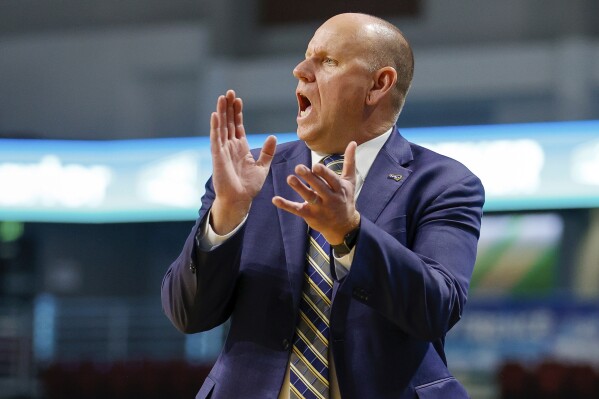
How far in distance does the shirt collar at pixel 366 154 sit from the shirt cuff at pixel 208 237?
297mm

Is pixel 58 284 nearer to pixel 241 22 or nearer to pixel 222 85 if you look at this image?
pixel 222 85

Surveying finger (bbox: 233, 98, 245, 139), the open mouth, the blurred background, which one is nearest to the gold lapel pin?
the open mouth

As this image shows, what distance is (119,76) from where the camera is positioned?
7477 mm

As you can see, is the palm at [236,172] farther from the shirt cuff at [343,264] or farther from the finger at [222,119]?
the shirt cuff at [343,264]

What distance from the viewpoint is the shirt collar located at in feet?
6.84

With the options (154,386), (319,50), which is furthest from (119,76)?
(319,50)

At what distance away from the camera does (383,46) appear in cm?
210

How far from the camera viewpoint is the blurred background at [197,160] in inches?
253

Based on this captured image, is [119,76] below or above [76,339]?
above

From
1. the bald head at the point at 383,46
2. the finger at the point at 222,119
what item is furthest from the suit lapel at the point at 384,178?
the finger at the point at 222,119

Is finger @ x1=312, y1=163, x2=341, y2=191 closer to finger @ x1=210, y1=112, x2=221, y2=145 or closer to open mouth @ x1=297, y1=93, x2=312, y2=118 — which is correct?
finger @ x1=210, y1=112, x2=221, y2=145

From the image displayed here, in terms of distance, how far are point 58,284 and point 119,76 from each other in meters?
1.68

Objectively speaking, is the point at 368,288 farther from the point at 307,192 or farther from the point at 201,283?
the point at 201,283

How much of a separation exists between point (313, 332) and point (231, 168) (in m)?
0.38
